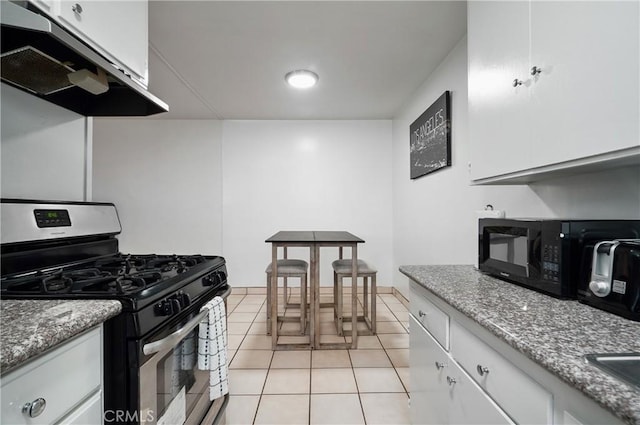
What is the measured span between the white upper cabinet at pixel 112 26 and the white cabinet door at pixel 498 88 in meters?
1.65

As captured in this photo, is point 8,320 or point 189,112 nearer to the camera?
point 8,320

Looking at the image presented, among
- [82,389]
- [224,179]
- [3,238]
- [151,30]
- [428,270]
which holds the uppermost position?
[151,30]

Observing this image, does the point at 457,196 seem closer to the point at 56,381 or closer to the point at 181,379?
the point at 181,379

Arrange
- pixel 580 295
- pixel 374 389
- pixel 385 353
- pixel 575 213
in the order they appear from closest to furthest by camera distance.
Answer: pixel 580 295
pixel 575 213
pixel 374 389
pixel 385 353

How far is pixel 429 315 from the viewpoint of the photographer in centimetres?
127

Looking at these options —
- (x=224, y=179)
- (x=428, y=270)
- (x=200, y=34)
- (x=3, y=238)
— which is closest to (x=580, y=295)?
(x=428, y=270)

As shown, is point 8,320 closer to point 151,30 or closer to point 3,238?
point 3,238

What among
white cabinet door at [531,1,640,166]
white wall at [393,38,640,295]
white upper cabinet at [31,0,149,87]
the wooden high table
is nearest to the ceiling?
white wall at [393,38,640,295]

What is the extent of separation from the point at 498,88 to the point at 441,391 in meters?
1.28

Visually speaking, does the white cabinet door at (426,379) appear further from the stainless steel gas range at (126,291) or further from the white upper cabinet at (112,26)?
the white upper cabinet at (112,26)

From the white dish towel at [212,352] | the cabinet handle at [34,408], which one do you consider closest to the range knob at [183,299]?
the white dish towel at [212,352]

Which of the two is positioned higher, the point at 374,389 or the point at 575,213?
the point at 575,213

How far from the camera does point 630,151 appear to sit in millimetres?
736

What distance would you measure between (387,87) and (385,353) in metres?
2.57
